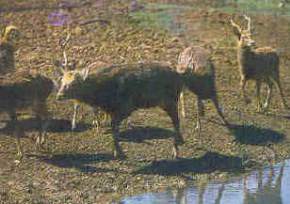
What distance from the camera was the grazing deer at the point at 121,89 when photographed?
45.1ft

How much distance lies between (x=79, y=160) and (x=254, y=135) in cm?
328

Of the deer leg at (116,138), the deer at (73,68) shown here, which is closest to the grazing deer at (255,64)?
the deer at (73,68)

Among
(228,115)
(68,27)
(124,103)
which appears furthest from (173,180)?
(68,27)

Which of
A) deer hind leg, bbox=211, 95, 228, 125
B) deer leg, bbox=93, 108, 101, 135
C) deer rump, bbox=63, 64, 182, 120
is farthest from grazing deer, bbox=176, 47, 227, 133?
deer leg, bbox=93, 108, 101, 135

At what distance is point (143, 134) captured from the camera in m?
14.8

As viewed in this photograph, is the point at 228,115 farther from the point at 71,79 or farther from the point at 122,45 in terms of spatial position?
the point at 122,45

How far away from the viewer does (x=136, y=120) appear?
51.1 ft

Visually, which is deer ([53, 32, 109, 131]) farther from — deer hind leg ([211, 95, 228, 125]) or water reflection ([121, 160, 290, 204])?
water reflection ([121, 160, 290, 204])

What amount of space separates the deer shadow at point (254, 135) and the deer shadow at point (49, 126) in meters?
2.51

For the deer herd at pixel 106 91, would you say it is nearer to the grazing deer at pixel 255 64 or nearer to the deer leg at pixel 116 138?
the deer leg at pixel 116 138

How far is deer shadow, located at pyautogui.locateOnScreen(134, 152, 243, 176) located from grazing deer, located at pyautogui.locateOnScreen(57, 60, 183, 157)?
33 cm

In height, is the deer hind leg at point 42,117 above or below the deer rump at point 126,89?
below

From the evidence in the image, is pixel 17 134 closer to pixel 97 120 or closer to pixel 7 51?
pixel 97 120

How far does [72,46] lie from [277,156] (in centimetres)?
716
